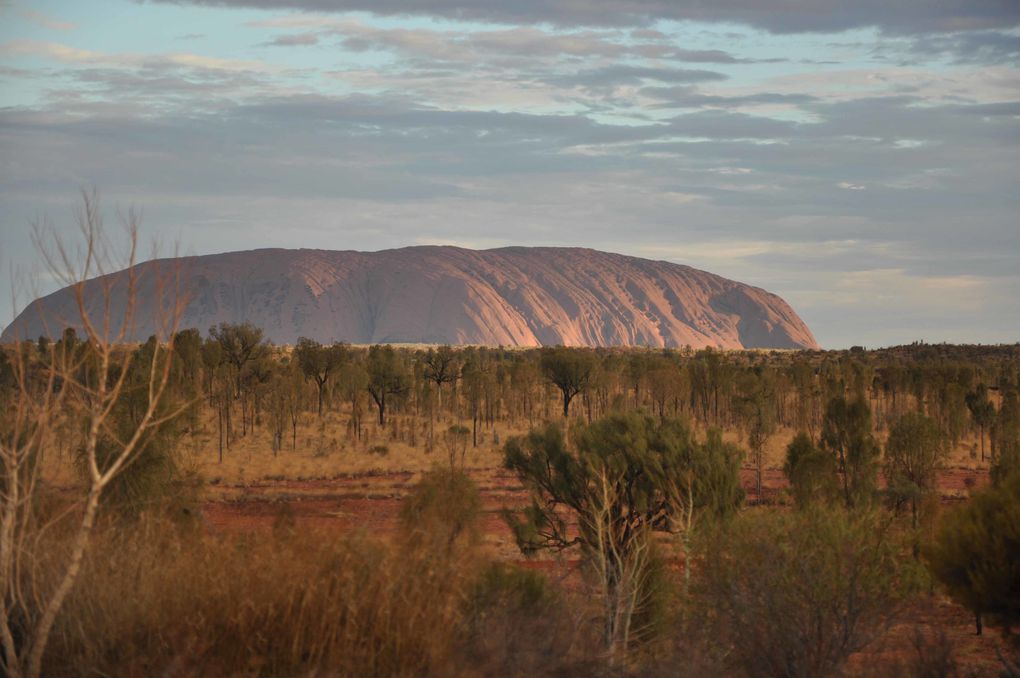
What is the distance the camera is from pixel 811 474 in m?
31.7

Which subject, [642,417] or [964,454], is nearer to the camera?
[642,417]

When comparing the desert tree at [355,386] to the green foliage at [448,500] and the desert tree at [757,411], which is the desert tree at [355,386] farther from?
the green foliage at [448,500]

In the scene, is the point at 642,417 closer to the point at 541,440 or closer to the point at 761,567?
the point at 541,440

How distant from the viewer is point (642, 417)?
86.9 feet

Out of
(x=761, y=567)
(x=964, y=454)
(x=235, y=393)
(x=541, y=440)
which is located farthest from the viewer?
(x=235, y=393)

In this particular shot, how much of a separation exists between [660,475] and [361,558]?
17051mm

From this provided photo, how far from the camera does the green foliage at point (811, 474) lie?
3102cm

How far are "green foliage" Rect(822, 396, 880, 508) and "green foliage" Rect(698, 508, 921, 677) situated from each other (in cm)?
1720

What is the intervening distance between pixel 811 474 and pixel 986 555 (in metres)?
17.0

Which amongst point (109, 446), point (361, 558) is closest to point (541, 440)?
point (109, 446)

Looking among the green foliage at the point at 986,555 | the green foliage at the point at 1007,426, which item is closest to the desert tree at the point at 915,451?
the green foliage at the point at 1007,426

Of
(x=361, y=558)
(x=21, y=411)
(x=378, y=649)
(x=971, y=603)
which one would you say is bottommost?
(x=971, y=603)

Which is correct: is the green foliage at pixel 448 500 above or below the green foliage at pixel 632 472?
below

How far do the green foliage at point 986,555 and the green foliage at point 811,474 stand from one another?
1399 cm
